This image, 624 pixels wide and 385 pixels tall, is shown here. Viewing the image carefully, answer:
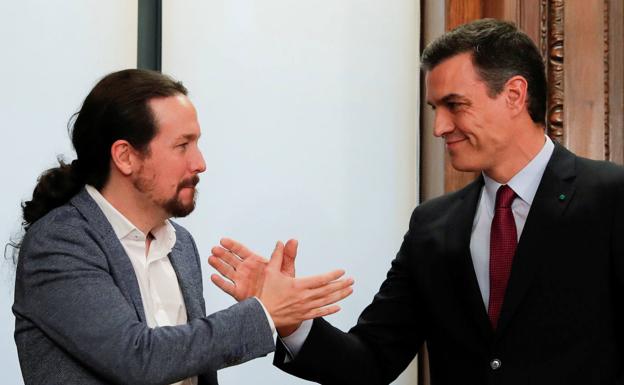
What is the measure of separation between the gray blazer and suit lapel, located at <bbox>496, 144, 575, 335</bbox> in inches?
21.3

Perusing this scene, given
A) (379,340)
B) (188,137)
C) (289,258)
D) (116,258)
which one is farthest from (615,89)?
(116,258)

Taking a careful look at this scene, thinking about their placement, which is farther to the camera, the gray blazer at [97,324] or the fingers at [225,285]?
the fingers at [225,285]

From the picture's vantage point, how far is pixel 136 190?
1914mm

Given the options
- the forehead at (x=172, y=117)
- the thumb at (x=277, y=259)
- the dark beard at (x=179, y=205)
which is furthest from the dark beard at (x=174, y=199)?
the thumb at (x=277, y=259)

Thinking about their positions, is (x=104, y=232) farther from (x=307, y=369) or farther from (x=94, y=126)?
(x=307, y=369)

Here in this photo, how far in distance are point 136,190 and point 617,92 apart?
1603mm

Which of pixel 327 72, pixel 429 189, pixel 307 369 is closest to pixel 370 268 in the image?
pixel 429 189

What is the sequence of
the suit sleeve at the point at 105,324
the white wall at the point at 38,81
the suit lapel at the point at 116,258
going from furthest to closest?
1. the white wall at the point at 38,81
2. the suit lapel at the point at 116,258
3. the suit sleeve at the point at 105,324

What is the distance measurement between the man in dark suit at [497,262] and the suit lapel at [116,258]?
1.30 feet

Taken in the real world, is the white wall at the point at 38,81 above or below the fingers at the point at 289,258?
above

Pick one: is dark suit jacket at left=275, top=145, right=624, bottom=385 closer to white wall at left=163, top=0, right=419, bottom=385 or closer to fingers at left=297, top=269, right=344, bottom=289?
fingers at left=297, top=269, right=344, bottom=289

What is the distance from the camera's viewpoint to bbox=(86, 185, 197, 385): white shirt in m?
1.88

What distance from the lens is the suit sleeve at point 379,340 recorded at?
6.84 feet

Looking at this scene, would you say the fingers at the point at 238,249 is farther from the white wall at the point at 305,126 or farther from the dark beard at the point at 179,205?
the white wall at the point at 305,126
